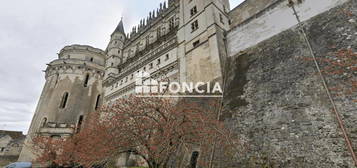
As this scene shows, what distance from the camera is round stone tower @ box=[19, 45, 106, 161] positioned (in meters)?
20.4

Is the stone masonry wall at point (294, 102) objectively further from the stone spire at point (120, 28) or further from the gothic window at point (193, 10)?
the stone spire at point (120, 28)

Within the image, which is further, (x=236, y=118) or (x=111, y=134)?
(x=236, y=118)

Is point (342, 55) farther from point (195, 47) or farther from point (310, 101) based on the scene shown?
point (195, 47)

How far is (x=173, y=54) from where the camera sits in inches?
662

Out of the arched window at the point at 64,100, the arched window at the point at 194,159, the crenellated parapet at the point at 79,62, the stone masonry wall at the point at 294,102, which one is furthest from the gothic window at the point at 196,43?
the arched window at the point at 64,100

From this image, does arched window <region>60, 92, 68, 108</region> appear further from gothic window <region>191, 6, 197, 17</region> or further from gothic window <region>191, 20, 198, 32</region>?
gothic window <region>191, 6, 197, 17</region>

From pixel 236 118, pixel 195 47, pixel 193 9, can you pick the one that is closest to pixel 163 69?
pixel 195 47

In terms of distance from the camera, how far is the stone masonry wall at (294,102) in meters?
5.89

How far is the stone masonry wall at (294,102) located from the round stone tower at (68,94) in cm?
2175

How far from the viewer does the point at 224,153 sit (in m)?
7.76

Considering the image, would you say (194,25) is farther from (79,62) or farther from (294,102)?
(79,62)

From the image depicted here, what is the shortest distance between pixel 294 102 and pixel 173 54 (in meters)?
12.0

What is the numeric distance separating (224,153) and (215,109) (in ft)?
9.74

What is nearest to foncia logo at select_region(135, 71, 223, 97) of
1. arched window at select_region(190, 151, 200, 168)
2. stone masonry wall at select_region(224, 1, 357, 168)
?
stone masonry wall at select_region(224, 1, 357, 168)
